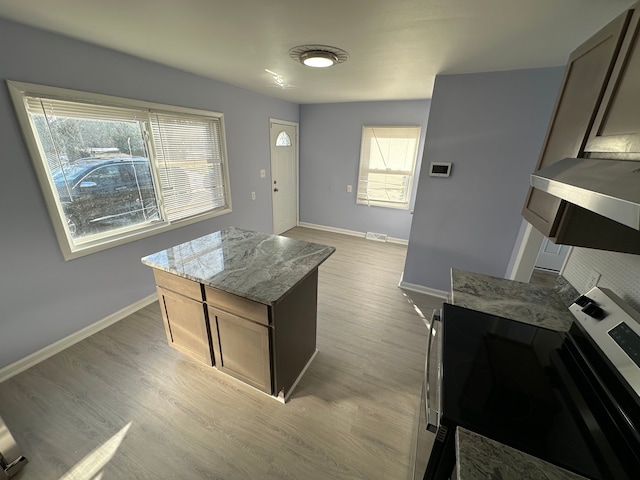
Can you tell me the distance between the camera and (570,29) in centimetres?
144

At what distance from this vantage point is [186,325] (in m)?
A: 1.82

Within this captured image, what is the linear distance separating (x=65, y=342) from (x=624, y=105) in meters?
3.77

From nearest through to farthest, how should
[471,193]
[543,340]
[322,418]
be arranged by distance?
[543,340]
[322,418]
[471,193]

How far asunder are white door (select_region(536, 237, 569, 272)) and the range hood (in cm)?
335

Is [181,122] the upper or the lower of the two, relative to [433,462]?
upper

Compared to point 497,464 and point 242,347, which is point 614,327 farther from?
point 242,347

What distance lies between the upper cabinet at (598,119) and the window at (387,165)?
3060 millimetres

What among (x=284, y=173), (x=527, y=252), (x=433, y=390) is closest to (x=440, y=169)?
(x=527, y=252)

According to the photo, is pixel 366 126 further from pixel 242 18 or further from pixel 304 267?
pixel 304 267

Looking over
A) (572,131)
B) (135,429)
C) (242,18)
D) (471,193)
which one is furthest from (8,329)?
(471,193)

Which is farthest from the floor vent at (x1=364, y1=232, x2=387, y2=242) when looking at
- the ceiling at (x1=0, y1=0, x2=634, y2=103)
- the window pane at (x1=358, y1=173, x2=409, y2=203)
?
the ceiling at (x1=0, y1=0, x2=634, y2=103)

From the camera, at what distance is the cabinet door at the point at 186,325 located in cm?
172

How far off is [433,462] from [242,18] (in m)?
2.34

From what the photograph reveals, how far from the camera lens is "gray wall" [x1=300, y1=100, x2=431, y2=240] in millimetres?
4266
